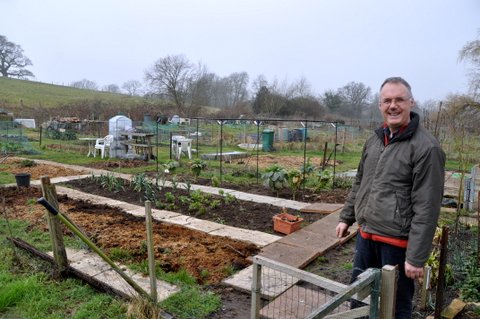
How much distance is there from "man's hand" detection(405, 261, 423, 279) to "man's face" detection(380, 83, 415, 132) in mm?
783

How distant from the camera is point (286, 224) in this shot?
5215mm

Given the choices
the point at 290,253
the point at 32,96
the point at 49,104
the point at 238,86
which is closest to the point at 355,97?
the point at 238,86

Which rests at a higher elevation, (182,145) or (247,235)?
(182,145)

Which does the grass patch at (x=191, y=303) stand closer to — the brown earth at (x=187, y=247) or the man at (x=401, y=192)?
the brown earth at (x=187, y=247)

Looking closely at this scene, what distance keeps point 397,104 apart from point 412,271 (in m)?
0.93

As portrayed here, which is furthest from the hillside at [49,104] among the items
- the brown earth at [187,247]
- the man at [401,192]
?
the man at [401,192]

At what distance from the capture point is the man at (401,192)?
1.95 m

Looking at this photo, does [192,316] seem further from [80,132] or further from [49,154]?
[80,132]

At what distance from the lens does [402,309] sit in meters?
2.17

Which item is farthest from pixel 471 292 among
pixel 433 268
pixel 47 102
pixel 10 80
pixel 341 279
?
pixel 10 80

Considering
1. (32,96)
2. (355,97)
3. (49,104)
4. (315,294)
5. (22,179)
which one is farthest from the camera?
(355,97)

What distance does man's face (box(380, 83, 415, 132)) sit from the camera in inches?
82.0

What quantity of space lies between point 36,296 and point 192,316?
1.45 m

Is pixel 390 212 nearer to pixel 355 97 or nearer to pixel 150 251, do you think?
pixel 150 251
